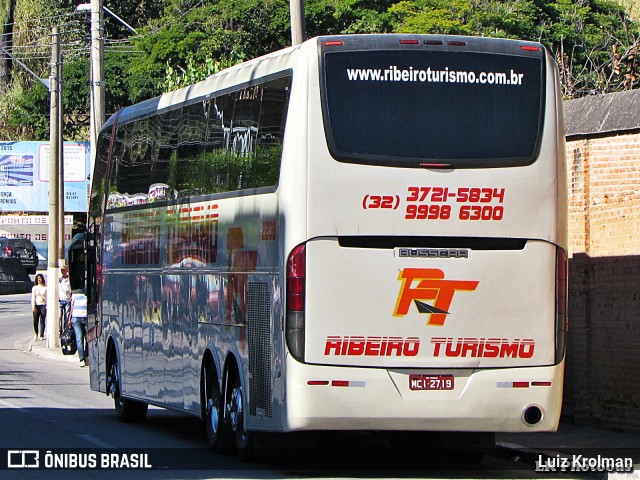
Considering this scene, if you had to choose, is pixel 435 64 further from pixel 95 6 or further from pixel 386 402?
pixel 95 6

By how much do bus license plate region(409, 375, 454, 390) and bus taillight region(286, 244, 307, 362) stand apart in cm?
→ 98

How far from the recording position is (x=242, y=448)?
13500 millimetres

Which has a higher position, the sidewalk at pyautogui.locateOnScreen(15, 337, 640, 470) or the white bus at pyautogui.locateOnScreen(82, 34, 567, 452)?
the white bus at pyautogui.locateOnScreen(82, 34, 567, 452)

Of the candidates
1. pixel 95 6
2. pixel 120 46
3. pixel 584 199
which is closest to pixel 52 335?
pixel 95 6

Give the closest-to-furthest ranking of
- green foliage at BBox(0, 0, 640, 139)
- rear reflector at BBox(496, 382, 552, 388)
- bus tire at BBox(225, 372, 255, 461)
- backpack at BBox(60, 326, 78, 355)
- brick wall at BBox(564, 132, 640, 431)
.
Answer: rear reflector at BBox(496, 382, 552, 388), bus tire at BBox(225, 372, 255, 461), brick wall at BBox(564, 132, 640, 431), backpack at BBox(60, 326, 78, 355), green foliage at BBox(0, 0, 640, 139)

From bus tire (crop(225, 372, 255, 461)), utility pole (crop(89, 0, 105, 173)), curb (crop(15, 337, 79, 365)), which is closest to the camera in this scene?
bus tire (crop(225, 372, 255, 461))

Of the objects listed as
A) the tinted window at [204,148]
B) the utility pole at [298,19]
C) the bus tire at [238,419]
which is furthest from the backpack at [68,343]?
the bus tire at [238,419]

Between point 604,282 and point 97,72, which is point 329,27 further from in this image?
point 604,282

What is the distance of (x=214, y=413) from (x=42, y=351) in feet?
68.7

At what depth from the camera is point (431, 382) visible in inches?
472

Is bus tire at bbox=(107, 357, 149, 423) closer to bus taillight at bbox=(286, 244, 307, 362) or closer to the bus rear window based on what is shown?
bus taillight at bbox=(286, 244, 307, 362)

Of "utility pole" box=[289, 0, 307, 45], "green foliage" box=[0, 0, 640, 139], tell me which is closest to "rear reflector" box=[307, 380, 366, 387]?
"utility pole" box=[289, 0, 307, 45]

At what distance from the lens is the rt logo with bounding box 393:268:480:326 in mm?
11977

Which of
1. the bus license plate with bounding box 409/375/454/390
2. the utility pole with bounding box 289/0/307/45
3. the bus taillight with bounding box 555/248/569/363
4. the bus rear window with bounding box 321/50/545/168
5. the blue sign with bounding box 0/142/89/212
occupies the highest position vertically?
the blue sign with bounding box 0/142/89/212
